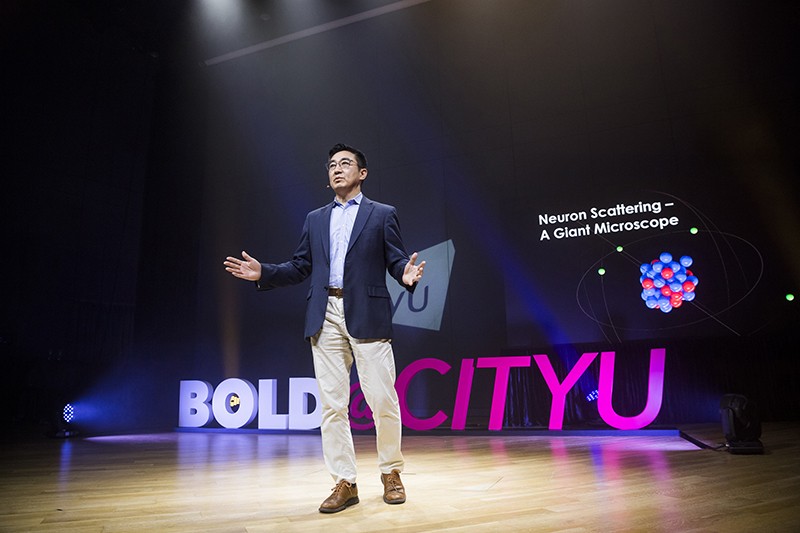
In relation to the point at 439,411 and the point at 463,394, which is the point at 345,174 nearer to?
the point at 463,394

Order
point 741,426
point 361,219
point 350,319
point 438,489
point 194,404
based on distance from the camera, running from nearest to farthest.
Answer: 1. point 350,319
2. point 361,219
3. point 438,489
4. point 741,426
5. point 194,404

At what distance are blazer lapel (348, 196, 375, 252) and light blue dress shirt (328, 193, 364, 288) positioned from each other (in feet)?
0.08

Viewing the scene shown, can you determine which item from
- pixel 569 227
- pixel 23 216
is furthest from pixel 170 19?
pixel 569 227

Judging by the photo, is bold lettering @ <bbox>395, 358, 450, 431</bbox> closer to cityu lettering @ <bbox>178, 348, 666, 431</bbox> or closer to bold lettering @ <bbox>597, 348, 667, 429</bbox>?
cityu lettering @ <bbox>178, 348, 666, 431</bbox>

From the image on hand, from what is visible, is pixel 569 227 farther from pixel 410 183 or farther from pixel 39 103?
pixel 39 103

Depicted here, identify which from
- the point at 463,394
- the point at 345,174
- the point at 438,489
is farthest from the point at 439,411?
the point at 345,174

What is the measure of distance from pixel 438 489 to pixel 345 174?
151cm

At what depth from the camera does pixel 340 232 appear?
2342 mm

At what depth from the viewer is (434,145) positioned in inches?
276

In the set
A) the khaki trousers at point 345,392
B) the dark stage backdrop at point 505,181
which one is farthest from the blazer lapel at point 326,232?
the dark stage backdrop at point 505,181

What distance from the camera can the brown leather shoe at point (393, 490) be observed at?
208 cm

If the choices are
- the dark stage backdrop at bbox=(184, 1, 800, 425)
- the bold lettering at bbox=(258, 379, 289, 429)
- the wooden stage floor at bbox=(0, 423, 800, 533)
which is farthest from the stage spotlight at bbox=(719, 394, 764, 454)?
the bold lettering at bbox=(258, 379, 289, 429)

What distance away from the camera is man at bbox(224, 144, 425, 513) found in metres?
2.13

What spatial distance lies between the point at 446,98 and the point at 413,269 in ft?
17.9
